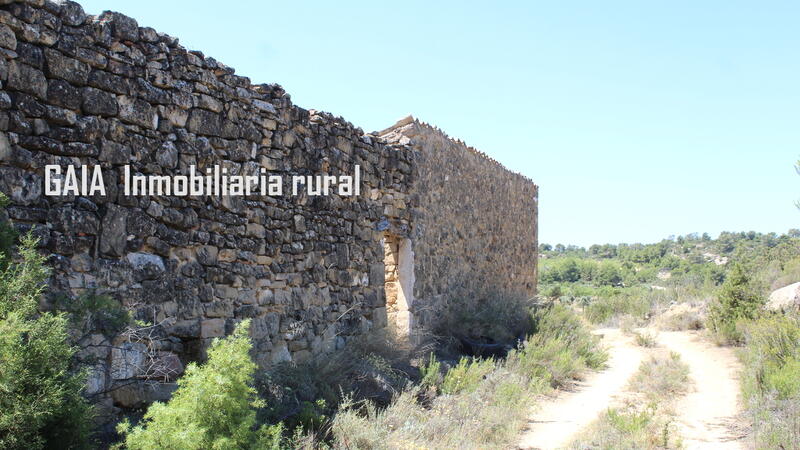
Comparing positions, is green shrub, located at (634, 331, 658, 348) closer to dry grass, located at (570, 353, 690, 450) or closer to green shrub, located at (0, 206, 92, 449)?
dry grass, located at (570, 353, 690, 450)

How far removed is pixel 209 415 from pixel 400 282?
5933 millimetres

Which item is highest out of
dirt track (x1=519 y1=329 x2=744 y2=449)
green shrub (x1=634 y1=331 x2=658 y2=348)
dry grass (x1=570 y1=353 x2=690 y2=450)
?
green shrub (x1=634 y1=331 x2=658 y2=348)

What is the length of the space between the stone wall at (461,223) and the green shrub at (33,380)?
250 inches

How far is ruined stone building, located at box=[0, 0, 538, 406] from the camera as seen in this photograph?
435 cm

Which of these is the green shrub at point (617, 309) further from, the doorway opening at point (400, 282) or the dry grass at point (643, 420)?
the doorway opening at point (400, 282)

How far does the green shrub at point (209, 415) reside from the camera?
3.54m

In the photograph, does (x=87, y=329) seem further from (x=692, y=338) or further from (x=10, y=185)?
(x=692, y=338)

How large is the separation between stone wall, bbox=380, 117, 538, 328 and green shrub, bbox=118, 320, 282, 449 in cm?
569

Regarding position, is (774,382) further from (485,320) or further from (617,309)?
(617,309)

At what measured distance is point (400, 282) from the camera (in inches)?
374

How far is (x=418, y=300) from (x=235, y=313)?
416 cm

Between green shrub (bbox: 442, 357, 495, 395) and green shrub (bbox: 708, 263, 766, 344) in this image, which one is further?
green shrub (bbox: 708, 263, 766, 344)

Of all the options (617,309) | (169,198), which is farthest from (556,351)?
(617,309)

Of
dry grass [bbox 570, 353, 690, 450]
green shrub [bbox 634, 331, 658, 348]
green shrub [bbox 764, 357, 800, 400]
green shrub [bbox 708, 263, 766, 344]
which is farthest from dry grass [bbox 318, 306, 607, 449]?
green shrub [bbox 708, 263, 766, 344]
